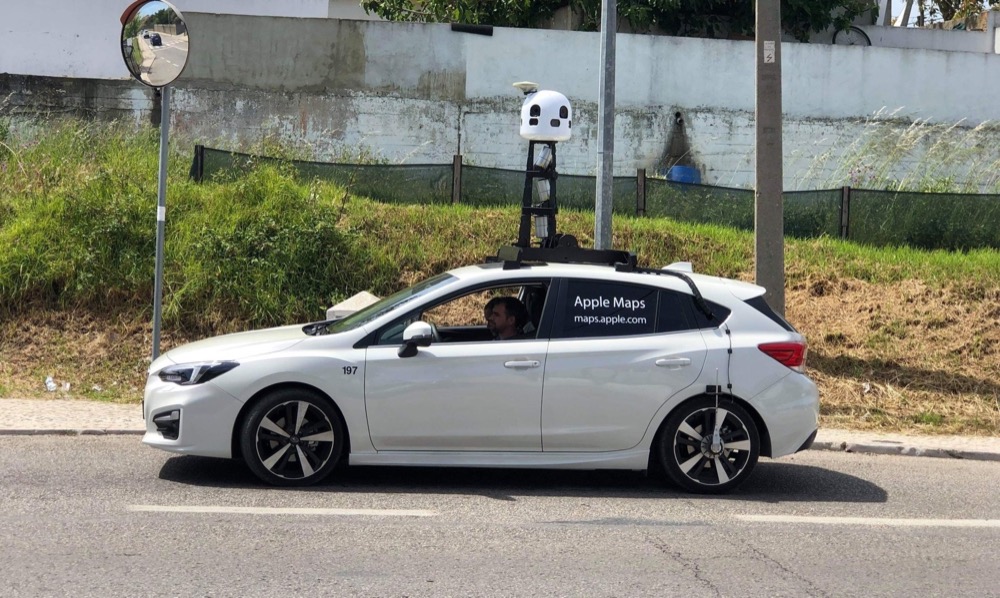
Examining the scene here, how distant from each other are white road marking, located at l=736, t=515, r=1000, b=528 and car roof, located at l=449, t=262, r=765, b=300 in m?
1.55

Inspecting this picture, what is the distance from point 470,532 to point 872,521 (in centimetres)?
265

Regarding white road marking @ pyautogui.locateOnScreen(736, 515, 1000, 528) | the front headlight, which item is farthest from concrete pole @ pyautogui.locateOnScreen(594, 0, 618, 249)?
the front headlight

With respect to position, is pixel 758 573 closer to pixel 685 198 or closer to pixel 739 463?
pixel 739 463

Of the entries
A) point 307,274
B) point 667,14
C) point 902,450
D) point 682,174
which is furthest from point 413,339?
point 667,14

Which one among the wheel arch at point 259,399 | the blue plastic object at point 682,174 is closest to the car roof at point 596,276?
the wheel arch at point 259,399

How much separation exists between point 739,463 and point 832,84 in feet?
42.4

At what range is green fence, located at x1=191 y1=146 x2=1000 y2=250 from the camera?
1488 centimetres

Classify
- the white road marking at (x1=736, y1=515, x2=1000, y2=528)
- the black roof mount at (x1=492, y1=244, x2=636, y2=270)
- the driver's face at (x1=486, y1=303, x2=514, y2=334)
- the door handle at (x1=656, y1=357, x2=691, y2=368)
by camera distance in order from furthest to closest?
the black roof mount at (x1=492, y1=244, x2=636, y2=270) < the driver's face at (x1=486, y1=303, x2=514, y2=334) < the door handle at (x1=656, y1=357, x2=691, y2=368) < the white road marking at (x1=736, y1=515, x2=1000, y2=528)

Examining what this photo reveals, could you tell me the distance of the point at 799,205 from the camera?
1500cm

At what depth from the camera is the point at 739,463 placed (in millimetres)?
7719

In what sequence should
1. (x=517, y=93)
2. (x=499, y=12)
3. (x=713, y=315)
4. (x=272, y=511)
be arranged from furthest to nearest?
(x=499, y=12), (x=517, y=93), (x=713, y=315), (x=272, y=511)

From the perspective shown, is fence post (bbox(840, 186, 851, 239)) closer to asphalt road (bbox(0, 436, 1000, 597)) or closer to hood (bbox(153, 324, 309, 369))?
asphalt road (bbox(0, 436, 1000, 597))

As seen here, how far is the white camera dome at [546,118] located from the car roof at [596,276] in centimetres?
284

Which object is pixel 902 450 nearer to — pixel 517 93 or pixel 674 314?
pixel 674 314
